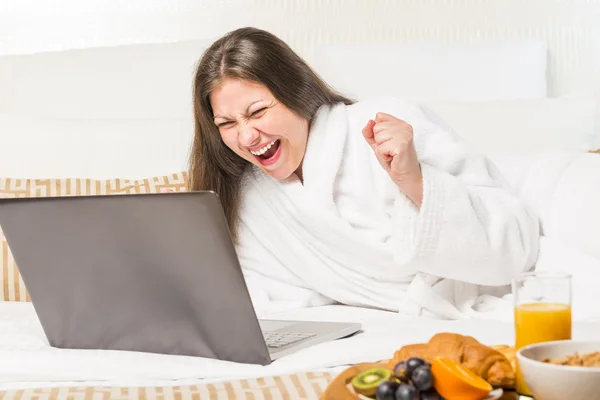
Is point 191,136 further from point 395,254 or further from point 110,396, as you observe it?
point 110,396

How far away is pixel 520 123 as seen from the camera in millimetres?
2371

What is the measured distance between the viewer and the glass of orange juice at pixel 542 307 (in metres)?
1.09

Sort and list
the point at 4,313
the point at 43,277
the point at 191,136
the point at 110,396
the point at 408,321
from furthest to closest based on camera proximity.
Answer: the point at 191,136, the point at 4,313, the point at 408,321, the point at 43,277, the point at 110,396

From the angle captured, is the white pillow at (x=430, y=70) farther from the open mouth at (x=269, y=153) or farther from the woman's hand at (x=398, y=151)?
the woman's hand at (x=398, y=151)

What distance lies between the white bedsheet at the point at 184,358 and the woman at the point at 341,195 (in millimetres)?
153

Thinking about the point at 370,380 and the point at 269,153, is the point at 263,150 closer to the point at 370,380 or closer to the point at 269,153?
the point at 269,153

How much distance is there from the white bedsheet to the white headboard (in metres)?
0.93

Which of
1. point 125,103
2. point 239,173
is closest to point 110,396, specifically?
point 239,173

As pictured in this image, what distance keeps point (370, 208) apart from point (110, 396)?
901mm

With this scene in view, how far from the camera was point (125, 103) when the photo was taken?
2.47 metres

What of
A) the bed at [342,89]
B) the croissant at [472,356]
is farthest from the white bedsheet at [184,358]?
Result: the croissant at [472,356]

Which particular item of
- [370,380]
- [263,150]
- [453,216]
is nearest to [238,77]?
[263,150]

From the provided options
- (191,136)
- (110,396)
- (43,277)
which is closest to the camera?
(110,396)

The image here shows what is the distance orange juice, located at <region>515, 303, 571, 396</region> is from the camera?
109cm
